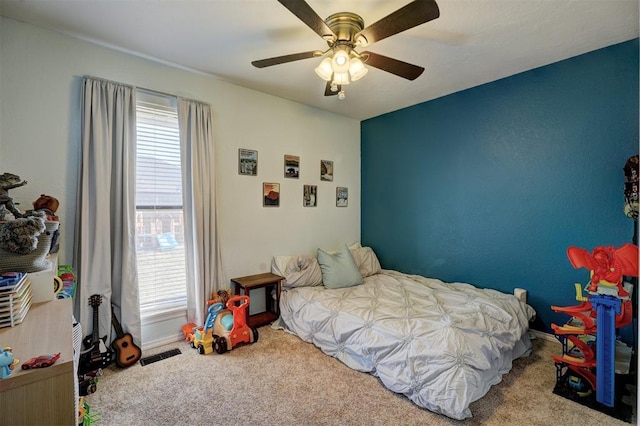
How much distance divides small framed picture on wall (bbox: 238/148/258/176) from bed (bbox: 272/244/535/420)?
102 centimetres

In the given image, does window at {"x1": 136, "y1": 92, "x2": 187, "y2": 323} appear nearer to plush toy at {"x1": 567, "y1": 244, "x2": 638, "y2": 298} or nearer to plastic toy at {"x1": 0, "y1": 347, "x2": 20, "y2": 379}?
plastic toy at {"x1": 0, "y1": 347, "x2": 20, "y2": 379}

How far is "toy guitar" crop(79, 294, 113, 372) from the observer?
7.14ft

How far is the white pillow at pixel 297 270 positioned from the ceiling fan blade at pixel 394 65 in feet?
7.06

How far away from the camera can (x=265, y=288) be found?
337 centimetres

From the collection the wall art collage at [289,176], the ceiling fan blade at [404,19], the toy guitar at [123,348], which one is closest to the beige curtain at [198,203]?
the wall art collage at [289,176]

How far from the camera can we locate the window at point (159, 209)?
263 cm

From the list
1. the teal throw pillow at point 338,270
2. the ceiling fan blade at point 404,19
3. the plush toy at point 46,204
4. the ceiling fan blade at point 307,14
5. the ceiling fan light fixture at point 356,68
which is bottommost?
the teal throw pillow at point 338,270

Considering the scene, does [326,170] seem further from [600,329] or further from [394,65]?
[600,329]

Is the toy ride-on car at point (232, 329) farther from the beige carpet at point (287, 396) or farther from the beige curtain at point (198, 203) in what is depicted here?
the beige curtain at point (198, 203)

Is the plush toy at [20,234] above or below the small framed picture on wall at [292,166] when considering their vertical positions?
below

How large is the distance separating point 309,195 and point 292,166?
0.44 metres

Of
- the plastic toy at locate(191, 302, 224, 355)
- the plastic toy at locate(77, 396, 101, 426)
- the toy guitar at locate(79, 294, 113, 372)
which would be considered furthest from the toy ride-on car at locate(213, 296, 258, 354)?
the plastic toy at locate(77, 396, 101, 426)

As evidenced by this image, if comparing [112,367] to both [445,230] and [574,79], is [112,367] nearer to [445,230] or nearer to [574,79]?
[445,230]

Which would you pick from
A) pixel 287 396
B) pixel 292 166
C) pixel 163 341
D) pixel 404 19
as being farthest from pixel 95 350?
pixel 404 19
